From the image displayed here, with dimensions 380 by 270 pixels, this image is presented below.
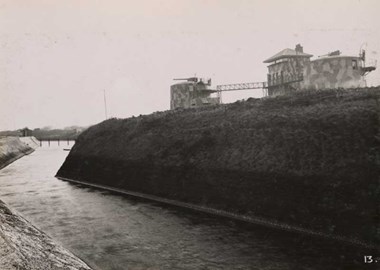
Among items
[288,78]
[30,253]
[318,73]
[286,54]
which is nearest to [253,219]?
[30,253]

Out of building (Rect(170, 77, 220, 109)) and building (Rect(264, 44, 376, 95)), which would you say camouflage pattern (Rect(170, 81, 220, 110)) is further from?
building (Rect(264, 44, 376, 95))

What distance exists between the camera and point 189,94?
6594 centimetres

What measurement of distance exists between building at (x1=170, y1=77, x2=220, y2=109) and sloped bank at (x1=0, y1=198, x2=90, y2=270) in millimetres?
53264

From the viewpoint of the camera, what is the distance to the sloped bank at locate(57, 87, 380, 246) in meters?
12.6

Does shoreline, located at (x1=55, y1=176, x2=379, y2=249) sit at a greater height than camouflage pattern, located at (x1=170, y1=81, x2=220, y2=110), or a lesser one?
lesser

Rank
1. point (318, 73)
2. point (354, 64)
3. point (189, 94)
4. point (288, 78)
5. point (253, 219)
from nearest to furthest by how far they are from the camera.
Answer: point (253, 219) < point (354, 64) < point (318, 73) < point (288, 78) < point (189, 94)

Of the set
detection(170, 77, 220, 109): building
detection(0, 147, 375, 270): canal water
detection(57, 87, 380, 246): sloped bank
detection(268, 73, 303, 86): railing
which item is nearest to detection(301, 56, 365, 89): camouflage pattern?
detection(268, 73, 303, 86): railing

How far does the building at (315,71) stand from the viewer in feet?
172

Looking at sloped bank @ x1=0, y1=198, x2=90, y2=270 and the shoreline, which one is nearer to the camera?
sloped bank @ x1=0, y1=198, x2=90, y2=270

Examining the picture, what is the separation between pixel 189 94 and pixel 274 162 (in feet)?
167

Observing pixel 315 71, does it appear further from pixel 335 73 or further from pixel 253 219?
pixel 253 219

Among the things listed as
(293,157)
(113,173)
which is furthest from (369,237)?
(113,173)

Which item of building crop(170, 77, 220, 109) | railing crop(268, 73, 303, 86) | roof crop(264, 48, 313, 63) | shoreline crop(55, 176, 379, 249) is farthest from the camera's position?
building crop(170, 77, 220, 109)

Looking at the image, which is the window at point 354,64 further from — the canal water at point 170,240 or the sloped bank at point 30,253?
the sloped bank at point 30,253
